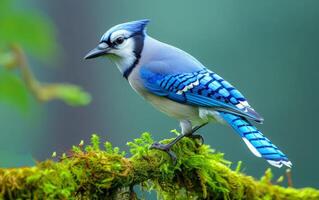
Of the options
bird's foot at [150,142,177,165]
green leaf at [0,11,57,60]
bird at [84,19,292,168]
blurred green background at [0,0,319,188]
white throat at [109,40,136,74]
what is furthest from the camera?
blurred green background at [0,0,319,188]

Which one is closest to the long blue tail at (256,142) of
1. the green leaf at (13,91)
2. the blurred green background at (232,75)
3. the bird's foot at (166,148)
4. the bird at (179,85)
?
the bird at (179,85)

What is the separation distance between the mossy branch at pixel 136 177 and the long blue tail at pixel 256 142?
0.10 m

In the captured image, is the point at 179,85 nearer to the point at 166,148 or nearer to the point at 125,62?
the point at 125,62

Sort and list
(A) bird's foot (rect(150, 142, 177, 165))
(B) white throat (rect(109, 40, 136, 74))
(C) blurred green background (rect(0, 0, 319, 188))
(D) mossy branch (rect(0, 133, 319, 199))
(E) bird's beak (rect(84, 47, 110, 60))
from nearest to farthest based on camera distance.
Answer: (D) mossy branch (rect(0, 133, 319, 199)), (A) bird's foot (rect(150, 142, 177, 165)), (E) bird's beak (rect(84, 47, 110, 60)), (B) white throat (rect(109, 40, 136, 74)), (C) blurred green background (rect(0, 0, 319, 188))

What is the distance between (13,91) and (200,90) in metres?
1.70

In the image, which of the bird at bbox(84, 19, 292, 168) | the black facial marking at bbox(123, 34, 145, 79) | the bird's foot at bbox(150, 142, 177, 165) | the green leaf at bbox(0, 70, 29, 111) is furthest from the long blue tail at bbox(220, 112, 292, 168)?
the green leaf at bbox(0, 70, 29, 111)

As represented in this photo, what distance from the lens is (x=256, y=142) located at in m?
3.20

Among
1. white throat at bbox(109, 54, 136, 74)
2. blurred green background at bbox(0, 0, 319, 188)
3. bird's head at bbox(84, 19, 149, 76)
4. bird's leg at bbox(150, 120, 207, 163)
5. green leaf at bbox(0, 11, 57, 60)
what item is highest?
blurred green background at bbox(0, 0, 319, 188)

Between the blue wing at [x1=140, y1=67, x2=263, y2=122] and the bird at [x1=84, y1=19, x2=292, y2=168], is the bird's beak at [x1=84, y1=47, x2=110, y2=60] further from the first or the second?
the blue wing at [x1=140, y1=67, x2=263, y2=122]

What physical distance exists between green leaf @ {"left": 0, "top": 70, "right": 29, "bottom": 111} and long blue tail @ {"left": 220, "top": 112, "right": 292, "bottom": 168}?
130 cm

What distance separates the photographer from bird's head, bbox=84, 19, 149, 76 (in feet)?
12.1

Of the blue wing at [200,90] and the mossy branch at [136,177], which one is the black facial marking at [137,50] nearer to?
the blue wing at [200,90]

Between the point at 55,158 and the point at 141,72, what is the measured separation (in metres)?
1.09

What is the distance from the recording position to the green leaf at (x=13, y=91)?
6.07 feet
